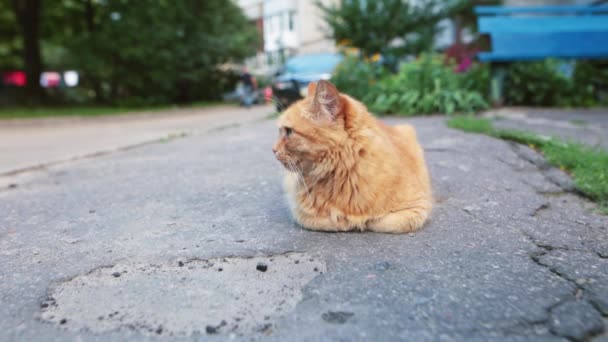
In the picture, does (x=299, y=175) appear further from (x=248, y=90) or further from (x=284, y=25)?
(x=284, y=25)

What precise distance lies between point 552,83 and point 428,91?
245 cm

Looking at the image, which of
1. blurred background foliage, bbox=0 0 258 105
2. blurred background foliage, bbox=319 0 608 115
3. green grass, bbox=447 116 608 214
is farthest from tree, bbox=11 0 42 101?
green grass, bbox=447 116 608 214

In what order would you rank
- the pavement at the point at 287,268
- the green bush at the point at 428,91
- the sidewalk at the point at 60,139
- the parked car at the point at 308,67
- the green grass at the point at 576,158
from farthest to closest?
1. the parked car at the point at 308,67
2. the green bush at the point at 428,91
3. the sidewalk at the point at 60,139
4. the green grass at the point at 576,158
5. the pavement at the point at 287,268

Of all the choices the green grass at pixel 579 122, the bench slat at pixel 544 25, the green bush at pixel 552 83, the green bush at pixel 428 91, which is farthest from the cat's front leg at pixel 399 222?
the bench slat at pixel 544 25

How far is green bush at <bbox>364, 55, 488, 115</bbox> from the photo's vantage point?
351 inches

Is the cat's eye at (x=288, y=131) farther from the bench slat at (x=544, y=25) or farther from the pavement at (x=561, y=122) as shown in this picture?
the bench slat at (x=544, y=25)

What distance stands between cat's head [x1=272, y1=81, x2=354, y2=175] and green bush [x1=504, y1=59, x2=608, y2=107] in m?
7.65

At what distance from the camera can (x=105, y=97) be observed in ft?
78.1

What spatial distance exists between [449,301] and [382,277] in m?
0.37

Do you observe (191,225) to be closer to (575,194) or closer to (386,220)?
(386,220)

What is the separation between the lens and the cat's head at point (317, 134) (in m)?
2.79

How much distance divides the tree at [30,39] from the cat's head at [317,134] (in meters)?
20.6

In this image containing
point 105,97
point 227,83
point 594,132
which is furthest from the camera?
point 227,83

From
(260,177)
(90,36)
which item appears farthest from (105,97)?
(260,177)
